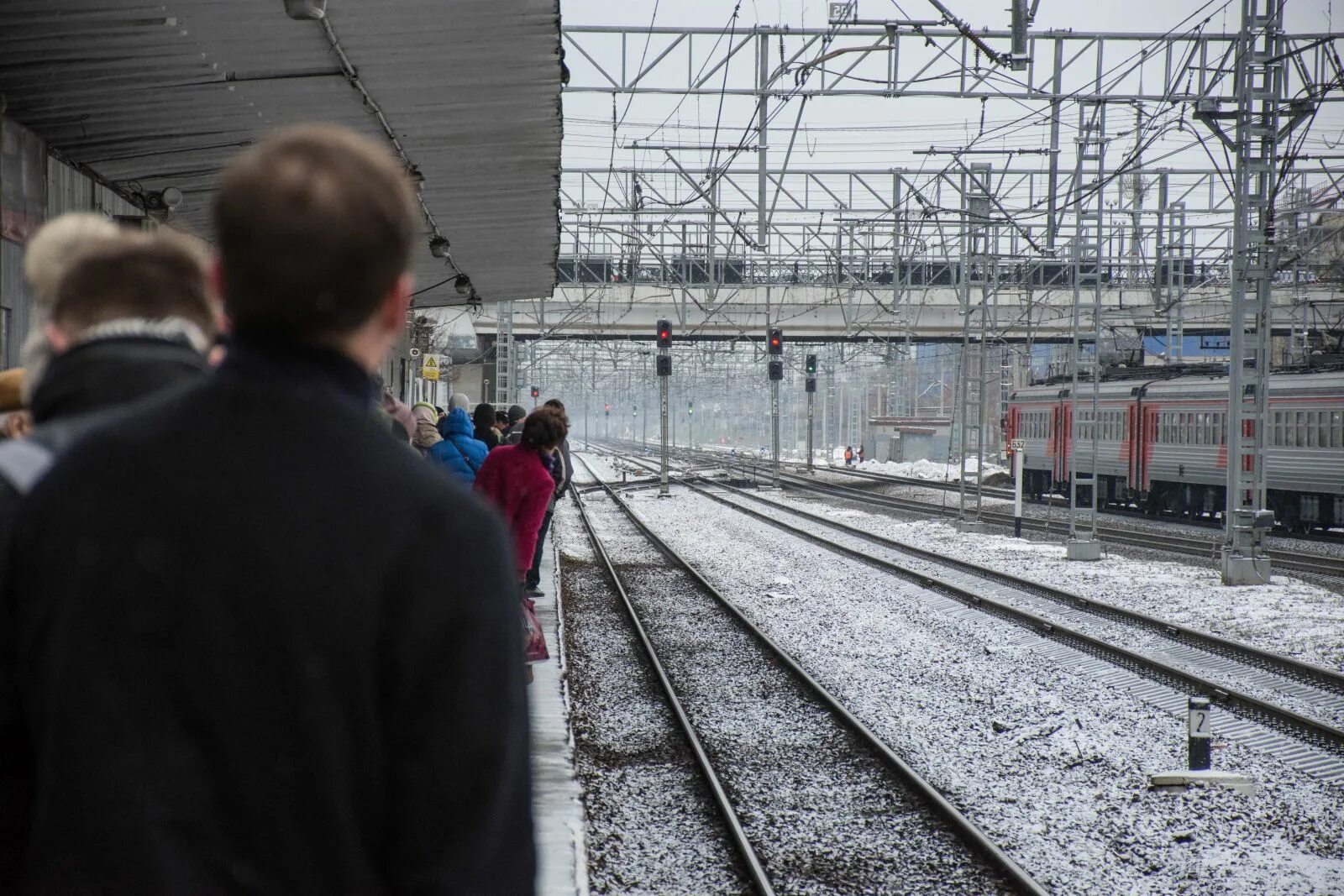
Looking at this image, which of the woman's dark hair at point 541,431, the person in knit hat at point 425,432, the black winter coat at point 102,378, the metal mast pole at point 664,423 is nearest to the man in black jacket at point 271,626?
the black winter coat at point 102,378

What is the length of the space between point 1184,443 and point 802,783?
2288 cm

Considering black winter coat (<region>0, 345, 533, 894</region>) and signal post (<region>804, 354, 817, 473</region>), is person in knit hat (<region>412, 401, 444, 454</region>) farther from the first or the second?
signal post (<region>804, 354, 817, 473</region>)

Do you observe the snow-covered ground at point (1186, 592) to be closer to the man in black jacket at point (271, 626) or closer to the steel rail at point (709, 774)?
the steel rail at point (709, 774)

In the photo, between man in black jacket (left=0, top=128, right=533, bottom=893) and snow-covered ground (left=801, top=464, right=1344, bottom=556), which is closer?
man in black jacket (left=0, top=128, right=533, bottom=893)

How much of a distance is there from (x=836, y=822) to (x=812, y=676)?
12.9ft

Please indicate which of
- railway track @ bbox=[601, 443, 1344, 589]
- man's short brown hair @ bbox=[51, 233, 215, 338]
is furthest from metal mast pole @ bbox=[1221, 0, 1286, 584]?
man's short brown hair @ bbox=[51, 233, 215, 338]

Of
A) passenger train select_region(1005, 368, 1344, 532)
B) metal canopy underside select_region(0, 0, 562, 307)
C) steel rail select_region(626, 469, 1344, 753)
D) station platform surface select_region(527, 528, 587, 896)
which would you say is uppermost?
metal canopy underside select_region(0, 0, 562, 307)

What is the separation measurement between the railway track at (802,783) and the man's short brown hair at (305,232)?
179 inches

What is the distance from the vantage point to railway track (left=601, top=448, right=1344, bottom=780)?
893cm

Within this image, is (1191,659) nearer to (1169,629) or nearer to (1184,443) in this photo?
(1169,629)

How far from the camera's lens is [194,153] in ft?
A: 33.2

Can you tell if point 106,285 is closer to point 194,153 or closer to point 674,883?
point 674,883

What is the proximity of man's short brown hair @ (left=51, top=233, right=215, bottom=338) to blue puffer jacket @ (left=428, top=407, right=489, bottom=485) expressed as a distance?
7700 millimetres

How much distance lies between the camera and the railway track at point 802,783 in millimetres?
6145
